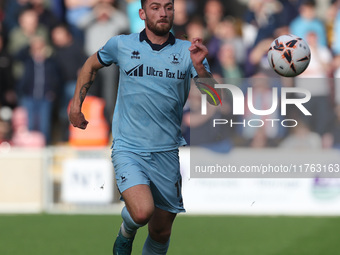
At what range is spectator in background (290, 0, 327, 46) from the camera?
43.8 ft

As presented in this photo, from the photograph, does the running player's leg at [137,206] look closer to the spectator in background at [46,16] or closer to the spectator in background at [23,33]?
the spectator in background at [23,33]

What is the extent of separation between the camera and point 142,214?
21.0 feet

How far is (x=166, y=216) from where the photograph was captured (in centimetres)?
688

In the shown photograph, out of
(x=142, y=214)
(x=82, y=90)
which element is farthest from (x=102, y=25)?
(x=142, y=214)

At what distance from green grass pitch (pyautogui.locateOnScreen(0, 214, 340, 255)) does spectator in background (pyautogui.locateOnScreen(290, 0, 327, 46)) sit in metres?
3.08

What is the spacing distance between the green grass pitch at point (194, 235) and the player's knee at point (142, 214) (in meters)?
2.83

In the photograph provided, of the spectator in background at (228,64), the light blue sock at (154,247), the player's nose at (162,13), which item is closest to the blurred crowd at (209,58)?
the spectator in background at (228,64)

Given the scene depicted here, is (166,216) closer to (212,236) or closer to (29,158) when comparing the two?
(212,236)

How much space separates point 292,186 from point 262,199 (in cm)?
51

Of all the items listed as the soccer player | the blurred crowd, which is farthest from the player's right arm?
the blurred crowd

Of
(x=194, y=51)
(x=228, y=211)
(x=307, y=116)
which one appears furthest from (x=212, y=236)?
(x=194, y=51)

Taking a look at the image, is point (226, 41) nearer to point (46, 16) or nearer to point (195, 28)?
point (195, 28)

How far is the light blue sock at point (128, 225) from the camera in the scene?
21.7ft

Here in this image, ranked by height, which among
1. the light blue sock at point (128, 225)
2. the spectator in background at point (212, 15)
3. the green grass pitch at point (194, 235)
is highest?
the spectator in background at point (212, 15)
